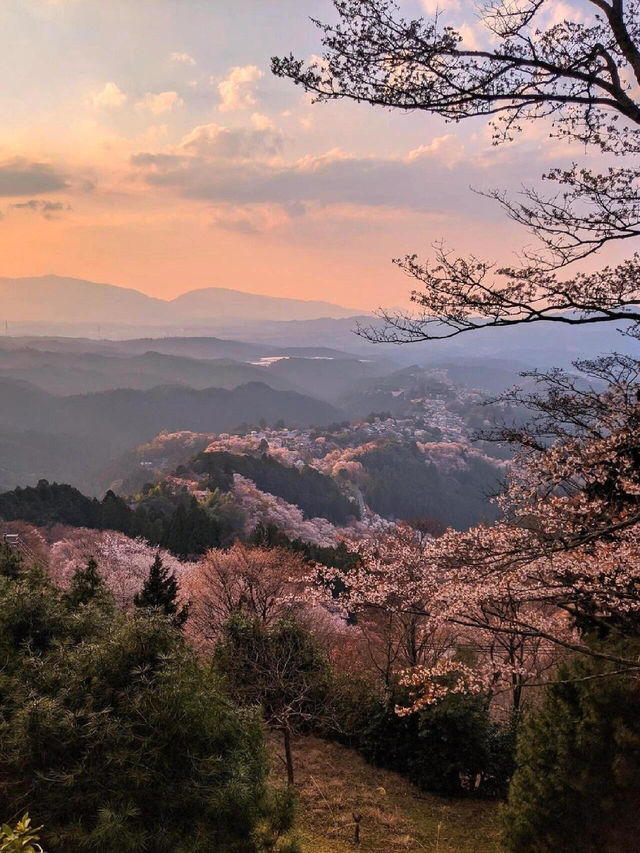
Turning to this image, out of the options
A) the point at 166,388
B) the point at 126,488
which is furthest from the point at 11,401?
the point at 126,488

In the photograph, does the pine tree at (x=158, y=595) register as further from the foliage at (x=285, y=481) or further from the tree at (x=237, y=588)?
the foliage at (x=285, y=481)

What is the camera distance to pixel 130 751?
174 inches

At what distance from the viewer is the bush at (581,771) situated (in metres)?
5.18

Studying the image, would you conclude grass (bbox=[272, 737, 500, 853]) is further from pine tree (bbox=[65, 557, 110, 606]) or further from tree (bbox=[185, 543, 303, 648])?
tree (bbox=[185, 543, 303, 648])

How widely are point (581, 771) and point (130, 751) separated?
4.63 meters

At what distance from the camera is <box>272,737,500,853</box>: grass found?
25.9 ft

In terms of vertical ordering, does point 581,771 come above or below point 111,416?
above

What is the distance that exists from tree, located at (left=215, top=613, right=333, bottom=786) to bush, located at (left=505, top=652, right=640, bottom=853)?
4.33 meters

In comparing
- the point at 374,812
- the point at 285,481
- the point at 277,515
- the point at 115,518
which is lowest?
the point at 277,515

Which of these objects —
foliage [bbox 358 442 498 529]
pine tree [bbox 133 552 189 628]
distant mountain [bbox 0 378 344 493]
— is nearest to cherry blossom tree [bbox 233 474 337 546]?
foliage [bbox 358 442 498 529]

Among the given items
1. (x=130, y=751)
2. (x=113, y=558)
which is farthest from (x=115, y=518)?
(x=130, y=751)

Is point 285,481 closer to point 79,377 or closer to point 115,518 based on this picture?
point 115,518

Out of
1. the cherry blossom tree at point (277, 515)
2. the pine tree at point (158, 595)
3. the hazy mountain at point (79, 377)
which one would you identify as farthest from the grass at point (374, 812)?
the hazy mountain at point (79, 377)

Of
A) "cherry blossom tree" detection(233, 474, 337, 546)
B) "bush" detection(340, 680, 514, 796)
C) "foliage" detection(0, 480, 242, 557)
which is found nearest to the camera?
"bush" detection(340, 680, 514, 796)
